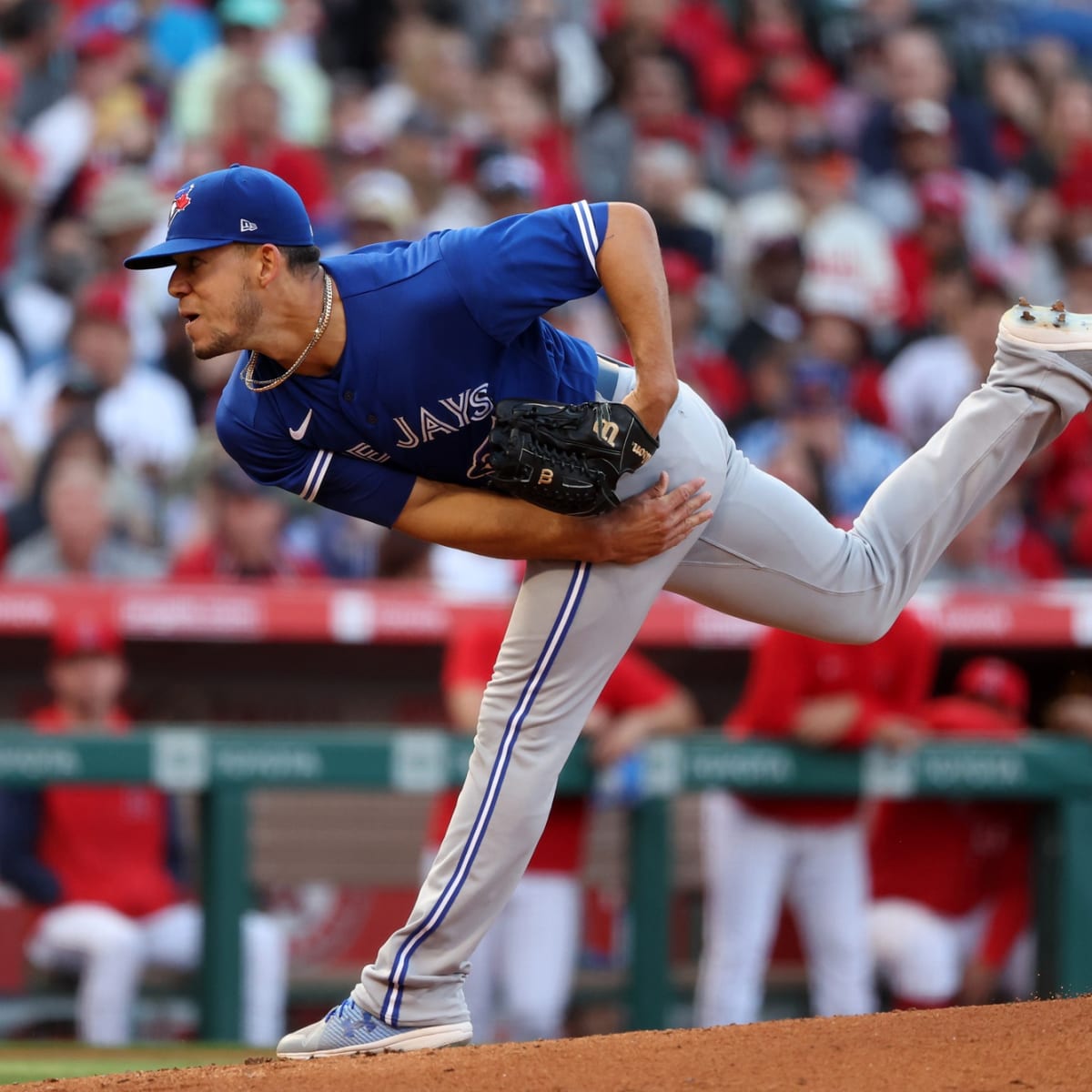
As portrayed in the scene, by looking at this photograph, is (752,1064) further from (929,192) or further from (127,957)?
(929,192)

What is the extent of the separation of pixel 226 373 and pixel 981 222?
16.0ft

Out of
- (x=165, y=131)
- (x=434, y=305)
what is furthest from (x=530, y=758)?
(x=165, y=131)

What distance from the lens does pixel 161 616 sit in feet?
21.1

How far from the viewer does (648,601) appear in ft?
12.6

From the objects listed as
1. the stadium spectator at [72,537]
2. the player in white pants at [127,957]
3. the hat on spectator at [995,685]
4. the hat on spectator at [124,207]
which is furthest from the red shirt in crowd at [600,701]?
the hat on spectator at [124,207]

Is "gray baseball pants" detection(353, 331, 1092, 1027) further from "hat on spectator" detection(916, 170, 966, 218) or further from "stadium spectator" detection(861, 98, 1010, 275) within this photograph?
"stadium spectator" detection(861, 98, 1010, 275)

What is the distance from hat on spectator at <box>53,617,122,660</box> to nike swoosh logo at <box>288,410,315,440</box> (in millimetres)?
2586

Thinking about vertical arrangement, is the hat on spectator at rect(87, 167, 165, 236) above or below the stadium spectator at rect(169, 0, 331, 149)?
below

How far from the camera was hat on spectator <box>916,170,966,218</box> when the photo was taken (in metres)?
9.95

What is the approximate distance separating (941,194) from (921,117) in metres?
0.61

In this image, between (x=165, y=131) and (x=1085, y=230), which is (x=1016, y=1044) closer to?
(x=165, y=131)

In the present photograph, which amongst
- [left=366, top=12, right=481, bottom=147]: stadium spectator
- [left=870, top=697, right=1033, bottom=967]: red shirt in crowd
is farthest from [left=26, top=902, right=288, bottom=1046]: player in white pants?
[left=366, top=12, right=481, bottom=147]: stadium spectator

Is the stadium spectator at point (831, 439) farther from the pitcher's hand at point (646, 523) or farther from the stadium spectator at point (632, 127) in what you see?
the pitcher's hand at point (646, 523)

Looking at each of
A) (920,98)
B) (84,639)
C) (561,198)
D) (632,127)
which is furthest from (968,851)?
(920,98)
